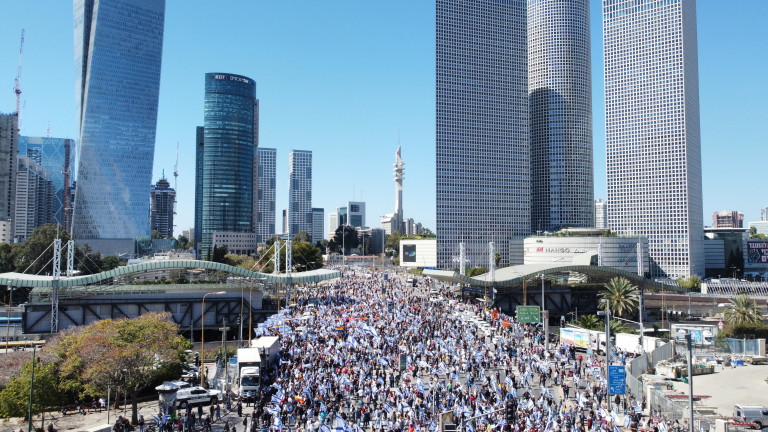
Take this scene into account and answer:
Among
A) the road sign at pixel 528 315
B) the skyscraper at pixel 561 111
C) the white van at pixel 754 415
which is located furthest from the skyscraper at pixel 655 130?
the white van at pixel 754 415

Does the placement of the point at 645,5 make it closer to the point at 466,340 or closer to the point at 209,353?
the point at 466,340

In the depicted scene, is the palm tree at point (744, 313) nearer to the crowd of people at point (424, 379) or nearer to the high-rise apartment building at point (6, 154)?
the crowd of people at point (424, 379)

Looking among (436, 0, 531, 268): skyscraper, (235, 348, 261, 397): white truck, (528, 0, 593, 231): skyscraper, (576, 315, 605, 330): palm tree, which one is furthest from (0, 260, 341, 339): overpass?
(528, 0, 593, 231): skyscraper

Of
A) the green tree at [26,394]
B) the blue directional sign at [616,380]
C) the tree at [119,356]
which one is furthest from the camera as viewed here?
the tree at [119,356]

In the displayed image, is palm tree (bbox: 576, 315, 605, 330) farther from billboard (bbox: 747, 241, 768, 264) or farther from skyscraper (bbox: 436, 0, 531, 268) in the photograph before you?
billboard (bbox: 747, 241, 768, 264)

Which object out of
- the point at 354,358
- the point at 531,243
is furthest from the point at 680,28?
the point at 354,358

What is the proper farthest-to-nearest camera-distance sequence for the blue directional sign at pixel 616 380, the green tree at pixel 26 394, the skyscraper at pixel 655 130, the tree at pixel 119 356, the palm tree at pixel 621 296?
the skyscraper at pixel 655 130 → the palm tree at pixel 621 296 → the tree at pixel 119 356 → the blue directional sign at pixel 616 380 → the green tree at pixel 26 394

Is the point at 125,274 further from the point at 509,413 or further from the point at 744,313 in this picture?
the point at 744,313

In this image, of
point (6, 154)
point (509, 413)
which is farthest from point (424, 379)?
point (6, 154)
